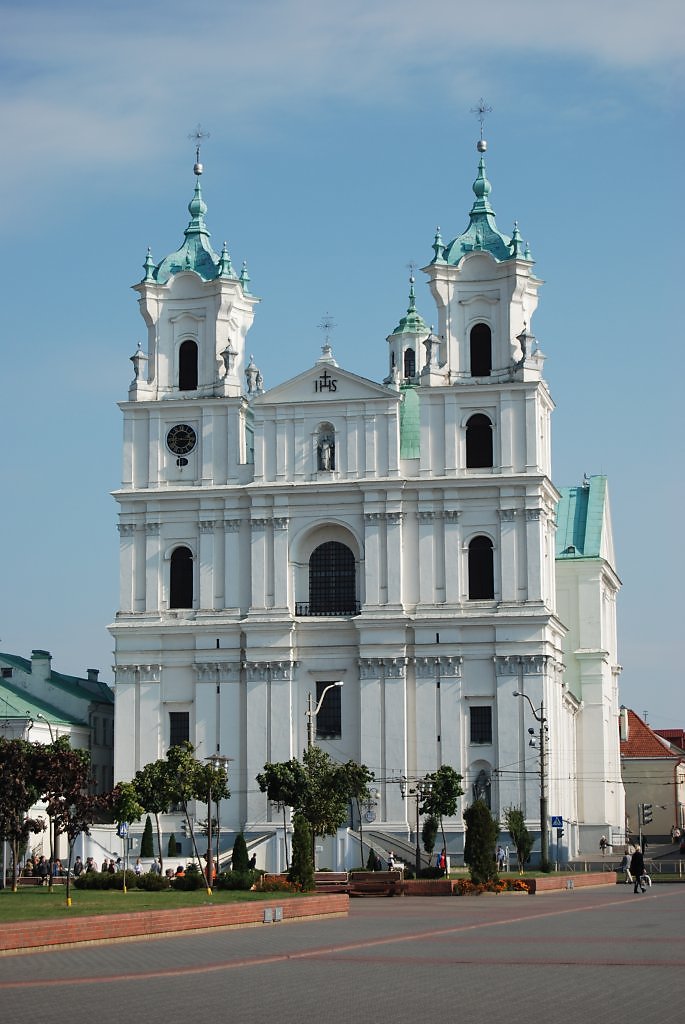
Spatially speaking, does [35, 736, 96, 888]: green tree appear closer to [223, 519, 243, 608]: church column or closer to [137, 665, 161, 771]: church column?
[137, 665, 161, 771]: church column

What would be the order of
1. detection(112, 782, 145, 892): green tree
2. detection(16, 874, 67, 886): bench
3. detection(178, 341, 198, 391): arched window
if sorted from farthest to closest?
1. detection(178, 341, 198, 391): arched window
2. detection(112, 782, 145, 892): green tree
3. detection(16, 874, 67, 886): bench

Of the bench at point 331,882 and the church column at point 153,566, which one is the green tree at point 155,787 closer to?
the bench at point 331,882

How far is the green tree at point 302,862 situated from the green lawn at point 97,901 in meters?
1.46

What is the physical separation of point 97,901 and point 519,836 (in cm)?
3144

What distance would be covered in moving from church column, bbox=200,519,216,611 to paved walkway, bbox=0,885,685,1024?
150ft

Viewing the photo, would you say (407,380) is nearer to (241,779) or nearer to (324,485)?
(324,485)

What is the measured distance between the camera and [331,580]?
82312mm

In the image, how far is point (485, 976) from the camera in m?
23.7

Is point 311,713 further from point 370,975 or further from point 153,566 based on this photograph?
point 370,975

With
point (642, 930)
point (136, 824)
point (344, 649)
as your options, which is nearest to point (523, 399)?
point (344, 649)

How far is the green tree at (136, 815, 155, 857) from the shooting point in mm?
74250

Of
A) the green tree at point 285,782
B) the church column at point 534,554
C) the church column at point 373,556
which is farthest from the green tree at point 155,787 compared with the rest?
the church column at point 534,554

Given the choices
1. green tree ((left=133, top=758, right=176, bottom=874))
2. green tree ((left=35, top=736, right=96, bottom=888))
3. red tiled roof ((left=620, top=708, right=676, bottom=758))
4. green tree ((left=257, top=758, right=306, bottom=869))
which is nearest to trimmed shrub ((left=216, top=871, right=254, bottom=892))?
green tree ((left=35, top=736, right=96, bottom=888))

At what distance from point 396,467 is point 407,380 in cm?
1659
